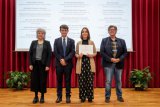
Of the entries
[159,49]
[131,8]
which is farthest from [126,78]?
[131,8]

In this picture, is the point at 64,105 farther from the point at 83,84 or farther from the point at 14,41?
the point at 14,41

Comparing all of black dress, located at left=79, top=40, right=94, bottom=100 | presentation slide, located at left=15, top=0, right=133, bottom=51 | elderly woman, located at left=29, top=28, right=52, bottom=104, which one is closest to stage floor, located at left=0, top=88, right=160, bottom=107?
black dress, located at left=79, top=40, right=94, bottom=100

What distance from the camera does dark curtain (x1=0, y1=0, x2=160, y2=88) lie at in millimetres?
6824

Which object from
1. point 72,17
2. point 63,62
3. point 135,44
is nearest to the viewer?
point 63,62

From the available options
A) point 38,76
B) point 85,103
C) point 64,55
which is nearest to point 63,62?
point 64,55

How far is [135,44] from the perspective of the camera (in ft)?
22.5

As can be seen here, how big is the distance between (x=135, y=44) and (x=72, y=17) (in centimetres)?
162

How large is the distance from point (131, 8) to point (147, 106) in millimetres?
2904

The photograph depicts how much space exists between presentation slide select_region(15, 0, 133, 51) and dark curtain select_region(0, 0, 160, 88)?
0.69 feet

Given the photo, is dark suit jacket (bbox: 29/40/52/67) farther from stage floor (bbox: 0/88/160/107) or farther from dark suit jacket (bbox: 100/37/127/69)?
dark suit jacket (bbox: 100/37/127/69)

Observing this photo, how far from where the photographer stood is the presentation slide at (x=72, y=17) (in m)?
6.68

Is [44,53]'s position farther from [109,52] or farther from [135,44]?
[135,44]

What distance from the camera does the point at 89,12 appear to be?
6.71 m

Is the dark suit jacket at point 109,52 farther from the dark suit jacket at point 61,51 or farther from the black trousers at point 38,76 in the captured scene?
the black trousers at point 38,76
